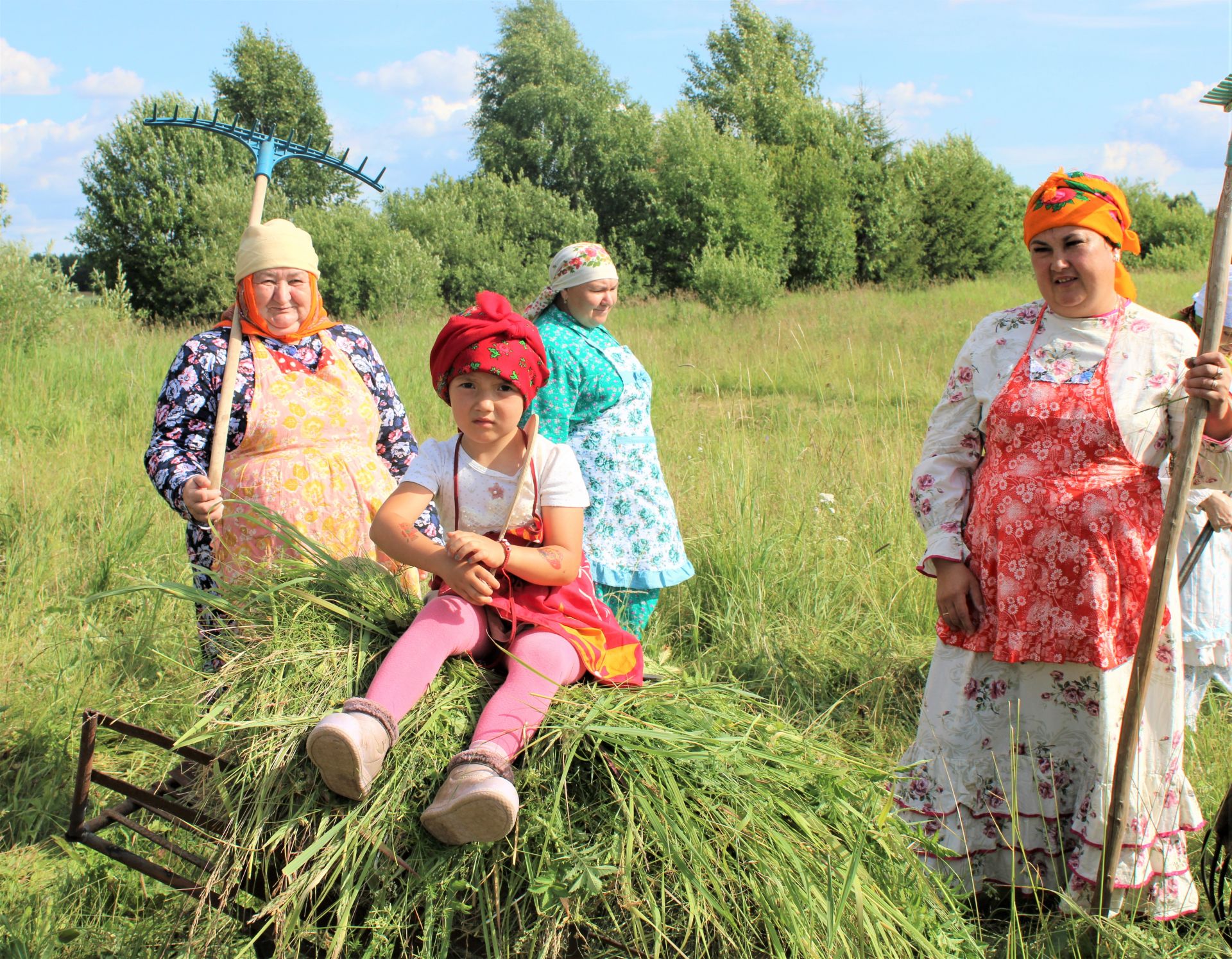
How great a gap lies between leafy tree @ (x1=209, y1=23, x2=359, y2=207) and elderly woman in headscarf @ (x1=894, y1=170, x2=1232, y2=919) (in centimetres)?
2875

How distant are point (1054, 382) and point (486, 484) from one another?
58.2 inches

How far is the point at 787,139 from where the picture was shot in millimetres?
32688

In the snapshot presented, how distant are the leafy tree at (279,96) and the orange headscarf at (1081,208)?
1129 inches

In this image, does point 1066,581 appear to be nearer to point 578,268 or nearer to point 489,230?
point 578,268

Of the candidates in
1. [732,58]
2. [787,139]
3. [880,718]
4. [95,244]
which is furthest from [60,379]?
[732,58]

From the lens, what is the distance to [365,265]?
2177 centimetres

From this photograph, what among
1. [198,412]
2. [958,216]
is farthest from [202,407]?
[958,216]

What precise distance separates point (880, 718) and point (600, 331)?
187 cm

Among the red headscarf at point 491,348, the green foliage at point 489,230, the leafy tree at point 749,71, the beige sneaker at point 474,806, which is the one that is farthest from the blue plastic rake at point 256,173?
the leafy tree at point 749,71

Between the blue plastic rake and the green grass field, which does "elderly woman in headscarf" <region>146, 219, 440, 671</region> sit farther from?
the green grass field

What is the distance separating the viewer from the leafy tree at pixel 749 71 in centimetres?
3750

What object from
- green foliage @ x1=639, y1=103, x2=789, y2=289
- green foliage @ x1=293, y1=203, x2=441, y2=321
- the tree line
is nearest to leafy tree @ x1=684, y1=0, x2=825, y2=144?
the tree line

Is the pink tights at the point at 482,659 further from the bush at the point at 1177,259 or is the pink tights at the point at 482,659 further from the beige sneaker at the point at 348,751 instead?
the bush at the point at 1177,259

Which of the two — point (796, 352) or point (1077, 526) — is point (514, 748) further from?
point (796, 352)
